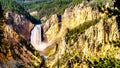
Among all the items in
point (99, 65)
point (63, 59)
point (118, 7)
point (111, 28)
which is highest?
point (118, 7)

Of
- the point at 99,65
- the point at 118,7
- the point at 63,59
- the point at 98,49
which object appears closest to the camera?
the point at 118,7

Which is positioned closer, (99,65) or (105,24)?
(99,65)

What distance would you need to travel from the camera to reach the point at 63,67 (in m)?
184

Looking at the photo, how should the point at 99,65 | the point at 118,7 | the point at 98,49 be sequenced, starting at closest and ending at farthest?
the point at 118,7 < the point at 99,65 < the point at 98,49

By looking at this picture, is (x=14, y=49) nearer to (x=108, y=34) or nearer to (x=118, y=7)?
(x=108, y=34)

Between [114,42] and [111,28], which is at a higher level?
[114,42]

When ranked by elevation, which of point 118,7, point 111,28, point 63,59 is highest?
point 118,7

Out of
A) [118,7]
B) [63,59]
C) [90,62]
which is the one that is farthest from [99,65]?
[63,59]

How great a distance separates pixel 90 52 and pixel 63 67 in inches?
502

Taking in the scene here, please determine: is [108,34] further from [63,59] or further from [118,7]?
[118,7]

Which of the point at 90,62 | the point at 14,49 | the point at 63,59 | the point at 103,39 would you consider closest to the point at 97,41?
the point at 103,39

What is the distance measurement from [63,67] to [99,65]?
156913mm

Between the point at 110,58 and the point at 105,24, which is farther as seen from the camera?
the point at 105,24

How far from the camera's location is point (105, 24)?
193125 mm
